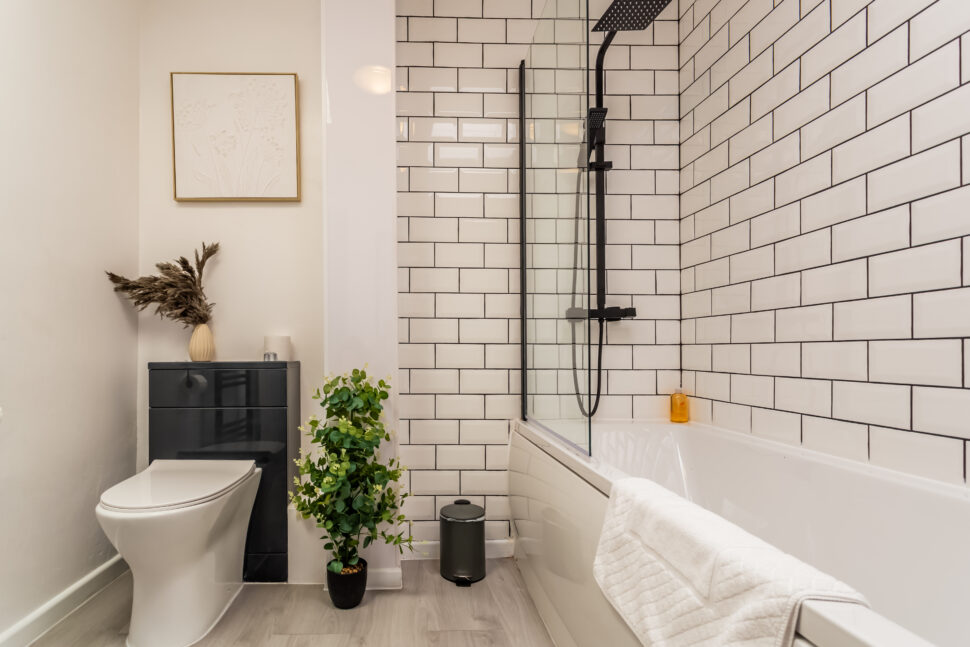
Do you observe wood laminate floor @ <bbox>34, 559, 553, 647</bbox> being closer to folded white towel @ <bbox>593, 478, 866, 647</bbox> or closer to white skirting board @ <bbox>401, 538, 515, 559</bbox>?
white skirting board @ <bbox>401, 538, 515, 559</bbox>

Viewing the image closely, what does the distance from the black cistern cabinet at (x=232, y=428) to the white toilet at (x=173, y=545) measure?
252 millimetres

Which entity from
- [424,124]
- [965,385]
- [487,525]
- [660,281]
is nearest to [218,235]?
[424,124]

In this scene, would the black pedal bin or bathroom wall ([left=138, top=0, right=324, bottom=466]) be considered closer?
the black pedal bin

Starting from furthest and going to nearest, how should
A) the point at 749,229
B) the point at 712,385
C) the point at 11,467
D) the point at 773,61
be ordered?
1. the point at 712,385
2. the point at 749,229
3. the point at 773,61
4. the point at 11,467

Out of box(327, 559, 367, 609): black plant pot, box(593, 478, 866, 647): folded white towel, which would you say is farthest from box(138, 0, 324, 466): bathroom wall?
box(593, 478, 866, 647): folded white towel

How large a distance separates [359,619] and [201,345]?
1261 mm

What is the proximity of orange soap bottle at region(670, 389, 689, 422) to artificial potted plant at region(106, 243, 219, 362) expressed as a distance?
2.00 meters

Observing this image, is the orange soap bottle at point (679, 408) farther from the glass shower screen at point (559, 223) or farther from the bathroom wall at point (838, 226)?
the glass shower screen at point (559, 223)

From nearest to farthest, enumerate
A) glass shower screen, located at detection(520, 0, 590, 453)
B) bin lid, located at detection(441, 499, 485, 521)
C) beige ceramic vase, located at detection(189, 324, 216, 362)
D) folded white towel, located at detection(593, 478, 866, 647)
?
folded white towel, located at detection(593, 478, 866, 647), glass shower screen, located at detection(520, 0, 590, 453), bin lid, located at detection(441, 499, 485, 521), beige ceramic vase, located at detection(189, 324, 216, 362)

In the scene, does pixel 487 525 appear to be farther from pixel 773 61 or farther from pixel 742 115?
pixel 773 61

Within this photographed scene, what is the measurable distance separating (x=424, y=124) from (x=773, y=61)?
54.7 inches

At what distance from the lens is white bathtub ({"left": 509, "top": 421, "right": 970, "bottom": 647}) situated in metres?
1.05

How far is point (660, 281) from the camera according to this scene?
2412 mm

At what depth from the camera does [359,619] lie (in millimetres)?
1842
